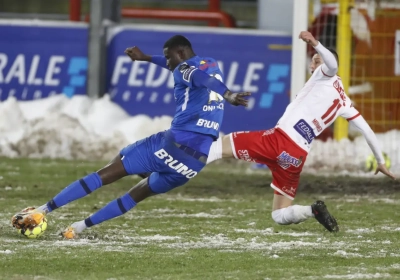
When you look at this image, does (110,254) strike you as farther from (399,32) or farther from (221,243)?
(399,32)

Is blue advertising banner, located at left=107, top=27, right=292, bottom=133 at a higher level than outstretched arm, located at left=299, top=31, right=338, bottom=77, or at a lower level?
lower

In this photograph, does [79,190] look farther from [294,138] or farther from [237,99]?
[294,138]

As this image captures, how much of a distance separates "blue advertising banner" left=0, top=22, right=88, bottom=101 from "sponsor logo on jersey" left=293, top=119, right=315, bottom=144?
30.1 ft

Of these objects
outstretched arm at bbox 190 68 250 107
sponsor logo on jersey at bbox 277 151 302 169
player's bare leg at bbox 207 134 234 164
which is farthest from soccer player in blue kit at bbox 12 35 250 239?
sponsor logo on jersey at bbox 277 151 302 169

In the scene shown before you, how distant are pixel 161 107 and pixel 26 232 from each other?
30.8 ft

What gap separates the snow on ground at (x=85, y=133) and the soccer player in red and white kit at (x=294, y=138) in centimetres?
632

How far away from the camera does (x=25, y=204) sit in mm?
12266

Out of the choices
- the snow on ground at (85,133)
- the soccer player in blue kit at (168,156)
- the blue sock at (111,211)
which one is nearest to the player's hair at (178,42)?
the soccer player in blue kit at (168,156)

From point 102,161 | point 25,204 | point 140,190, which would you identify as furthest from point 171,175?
point 102,161

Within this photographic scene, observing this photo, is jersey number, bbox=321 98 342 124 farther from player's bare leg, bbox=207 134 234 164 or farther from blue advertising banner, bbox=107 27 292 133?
blue advertising banner, bbox=107 27 292 133

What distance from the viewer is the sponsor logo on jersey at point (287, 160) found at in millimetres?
10227

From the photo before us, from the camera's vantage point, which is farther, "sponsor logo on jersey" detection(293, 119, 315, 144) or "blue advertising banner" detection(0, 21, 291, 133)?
"blue advertising banner" detection(0, 21, 291, 133)

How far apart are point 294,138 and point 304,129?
145mm

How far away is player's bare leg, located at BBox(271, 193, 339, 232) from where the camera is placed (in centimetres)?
983
